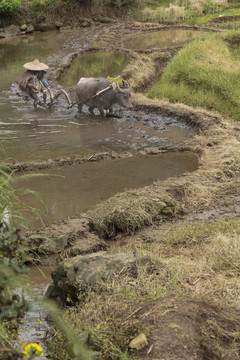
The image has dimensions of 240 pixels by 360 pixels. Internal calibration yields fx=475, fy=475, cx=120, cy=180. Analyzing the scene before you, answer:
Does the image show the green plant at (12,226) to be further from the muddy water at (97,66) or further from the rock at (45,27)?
the rock at (45,27)

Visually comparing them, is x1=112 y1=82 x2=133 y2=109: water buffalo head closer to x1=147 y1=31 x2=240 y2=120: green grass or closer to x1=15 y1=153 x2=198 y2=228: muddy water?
x1=147 y1=31 x2=240 y2=120: green grass

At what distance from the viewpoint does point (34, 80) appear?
36.3ft

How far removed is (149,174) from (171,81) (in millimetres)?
5316

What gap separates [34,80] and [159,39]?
11.0 meters

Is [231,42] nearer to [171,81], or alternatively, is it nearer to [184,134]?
[171,81]

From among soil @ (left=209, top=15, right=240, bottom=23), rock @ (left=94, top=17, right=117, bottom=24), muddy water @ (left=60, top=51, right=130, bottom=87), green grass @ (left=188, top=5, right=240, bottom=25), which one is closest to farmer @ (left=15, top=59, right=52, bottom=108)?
muddy water @ (left=60, top=51, right=130, bottom=87)

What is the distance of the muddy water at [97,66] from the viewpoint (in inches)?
581

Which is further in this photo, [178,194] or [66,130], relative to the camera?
[66,130]

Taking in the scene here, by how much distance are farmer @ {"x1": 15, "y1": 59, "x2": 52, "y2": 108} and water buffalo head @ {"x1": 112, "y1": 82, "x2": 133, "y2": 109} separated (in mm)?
1681

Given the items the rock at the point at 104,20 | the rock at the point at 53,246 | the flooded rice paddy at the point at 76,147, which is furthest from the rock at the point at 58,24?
the rock at the point at 53,246

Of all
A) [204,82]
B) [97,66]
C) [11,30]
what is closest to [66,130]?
[204,82]

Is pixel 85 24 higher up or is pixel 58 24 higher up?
pixel 58 24

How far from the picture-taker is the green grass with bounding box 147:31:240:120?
10.7 meters

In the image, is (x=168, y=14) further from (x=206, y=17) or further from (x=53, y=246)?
(x=53, y=246)
